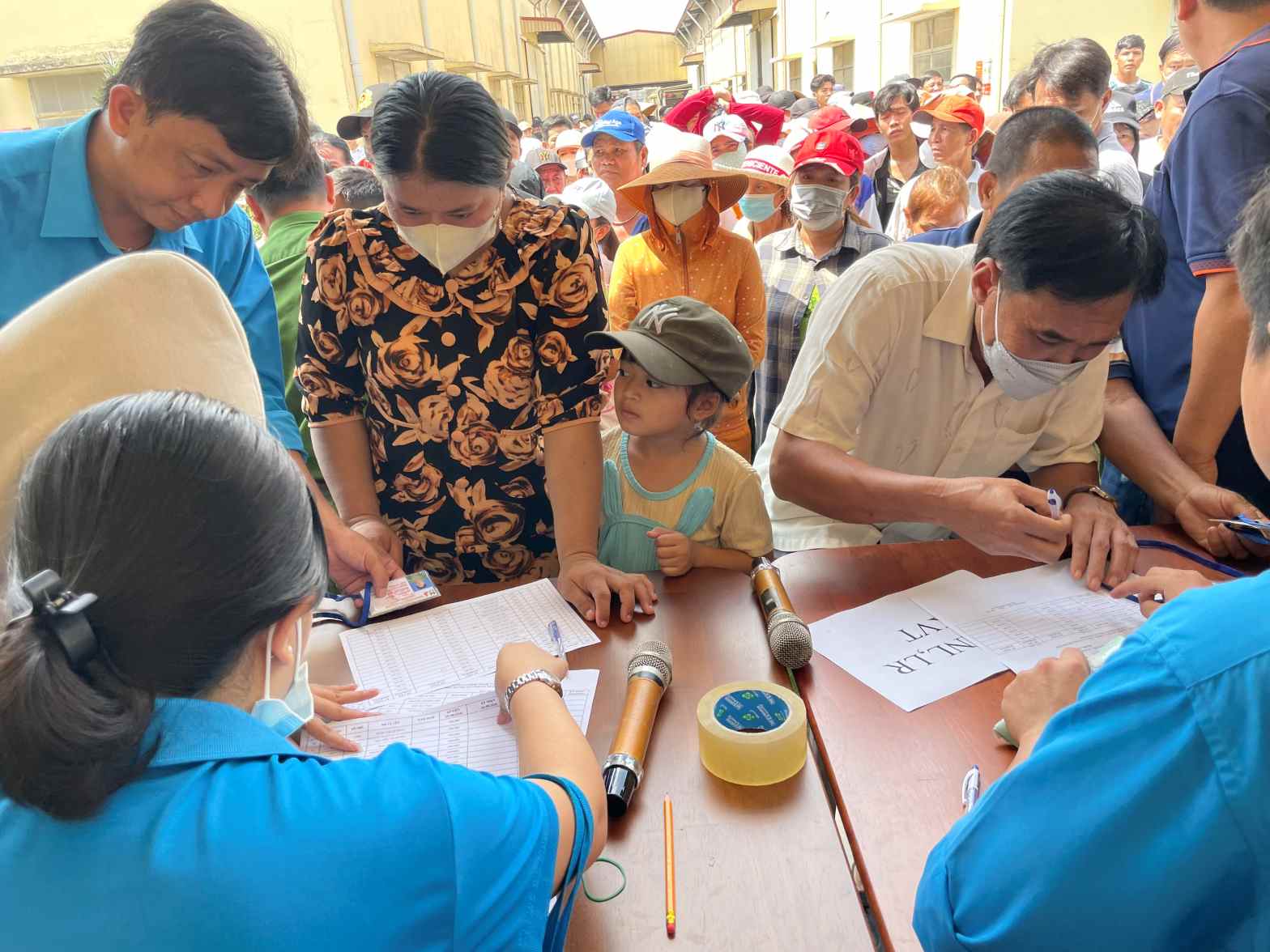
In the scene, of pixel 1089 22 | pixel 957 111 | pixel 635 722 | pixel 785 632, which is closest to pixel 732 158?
pixel 957 111

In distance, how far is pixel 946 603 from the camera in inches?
57.6

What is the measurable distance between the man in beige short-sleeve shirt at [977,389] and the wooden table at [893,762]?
29cm

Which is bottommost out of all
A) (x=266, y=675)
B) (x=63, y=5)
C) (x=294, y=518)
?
(x=266, y=675)

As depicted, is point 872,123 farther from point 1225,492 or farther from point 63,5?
point 63,5

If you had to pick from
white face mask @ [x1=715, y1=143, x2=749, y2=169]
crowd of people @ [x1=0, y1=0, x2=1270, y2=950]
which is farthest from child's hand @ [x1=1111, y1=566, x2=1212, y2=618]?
white face mask @ [x1=715, y1=143, x2=749, y2=169]

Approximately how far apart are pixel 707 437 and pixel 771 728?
3.11 ft

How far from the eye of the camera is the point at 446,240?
1578mm

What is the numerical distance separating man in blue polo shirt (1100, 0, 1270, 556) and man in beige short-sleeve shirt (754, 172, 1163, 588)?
0.16 metres

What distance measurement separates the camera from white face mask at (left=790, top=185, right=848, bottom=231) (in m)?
3.29

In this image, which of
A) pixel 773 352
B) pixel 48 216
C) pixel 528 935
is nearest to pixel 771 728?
pixel 528 935

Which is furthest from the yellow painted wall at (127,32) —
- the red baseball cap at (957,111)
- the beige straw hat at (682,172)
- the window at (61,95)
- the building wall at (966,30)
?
the beige straw hat at (682,172)

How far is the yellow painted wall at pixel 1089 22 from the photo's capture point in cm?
1025

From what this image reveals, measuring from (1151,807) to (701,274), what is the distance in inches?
102

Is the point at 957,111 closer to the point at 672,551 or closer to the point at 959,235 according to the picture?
the point at 959,235
